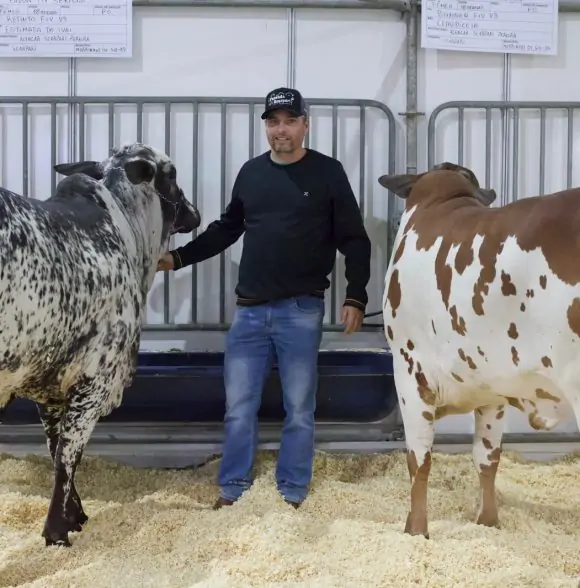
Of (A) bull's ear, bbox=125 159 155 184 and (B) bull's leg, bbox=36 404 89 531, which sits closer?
(B) bull's leg, bbox=36 404 89 531

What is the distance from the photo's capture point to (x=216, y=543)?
2.18 metres

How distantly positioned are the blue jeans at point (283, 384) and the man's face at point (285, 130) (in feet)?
1.89

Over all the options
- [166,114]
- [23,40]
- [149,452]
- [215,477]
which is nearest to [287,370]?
[215,477]

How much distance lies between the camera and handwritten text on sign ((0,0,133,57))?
328cm

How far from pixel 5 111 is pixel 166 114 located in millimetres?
770

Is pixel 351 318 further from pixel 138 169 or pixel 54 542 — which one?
pixel 54 542

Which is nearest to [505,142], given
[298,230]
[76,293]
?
[298,230]

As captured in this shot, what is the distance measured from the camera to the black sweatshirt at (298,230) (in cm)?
271

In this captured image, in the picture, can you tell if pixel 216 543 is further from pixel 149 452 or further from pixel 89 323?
pixel 149 452

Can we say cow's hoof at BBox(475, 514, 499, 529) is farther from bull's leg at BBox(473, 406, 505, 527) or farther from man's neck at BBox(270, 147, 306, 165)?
man's neck at BBox(270, 147, 306, 165)

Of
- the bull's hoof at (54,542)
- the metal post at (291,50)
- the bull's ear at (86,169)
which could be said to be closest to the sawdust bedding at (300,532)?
the bull's hoof at (54,542)

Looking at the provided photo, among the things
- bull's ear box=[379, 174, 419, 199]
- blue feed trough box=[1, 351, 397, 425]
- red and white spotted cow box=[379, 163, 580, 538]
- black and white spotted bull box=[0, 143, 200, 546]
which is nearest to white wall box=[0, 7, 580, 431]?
blue feed trough box=[1, 351, 397, 425]

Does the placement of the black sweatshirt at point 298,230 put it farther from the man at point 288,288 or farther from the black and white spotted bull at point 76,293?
the black and white spotted bull at point 76,293

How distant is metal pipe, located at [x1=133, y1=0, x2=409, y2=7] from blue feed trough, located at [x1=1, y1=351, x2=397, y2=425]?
1.61m
